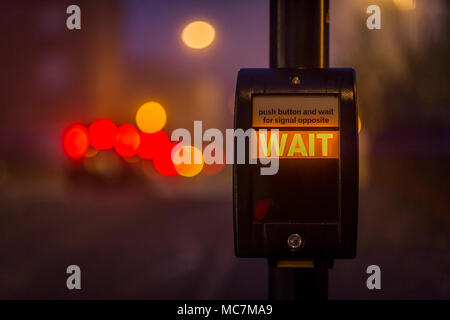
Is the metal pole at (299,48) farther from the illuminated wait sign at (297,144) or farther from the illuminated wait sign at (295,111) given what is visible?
the illuminated wait sign at (297,144)

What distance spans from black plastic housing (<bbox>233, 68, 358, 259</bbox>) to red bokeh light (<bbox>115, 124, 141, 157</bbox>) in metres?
27.4

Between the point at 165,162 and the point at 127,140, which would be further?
the point at 165,162

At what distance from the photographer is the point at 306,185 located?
1781 mm

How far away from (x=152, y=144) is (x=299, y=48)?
32.6 metres

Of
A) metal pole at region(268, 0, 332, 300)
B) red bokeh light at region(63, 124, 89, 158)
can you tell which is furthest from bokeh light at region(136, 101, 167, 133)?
metal pole at region(268, 0, 332, 300)

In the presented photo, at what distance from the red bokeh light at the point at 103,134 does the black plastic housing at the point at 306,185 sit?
26939 mm

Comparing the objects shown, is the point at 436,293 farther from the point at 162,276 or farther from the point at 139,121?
the point at 139,121

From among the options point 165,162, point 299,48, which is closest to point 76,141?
point 165,162

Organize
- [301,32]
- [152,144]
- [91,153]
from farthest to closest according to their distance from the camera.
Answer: [152,144]
[91,153]
[301,32]

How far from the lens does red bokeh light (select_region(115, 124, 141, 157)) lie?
98.5ft

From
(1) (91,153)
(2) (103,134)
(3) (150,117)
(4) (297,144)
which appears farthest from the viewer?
(3) (150,117)

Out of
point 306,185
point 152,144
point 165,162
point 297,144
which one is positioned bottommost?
point 165,162

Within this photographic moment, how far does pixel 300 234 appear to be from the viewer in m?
1.78

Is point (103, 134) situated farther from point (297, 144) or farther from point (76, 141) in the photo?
point (297, 144)
